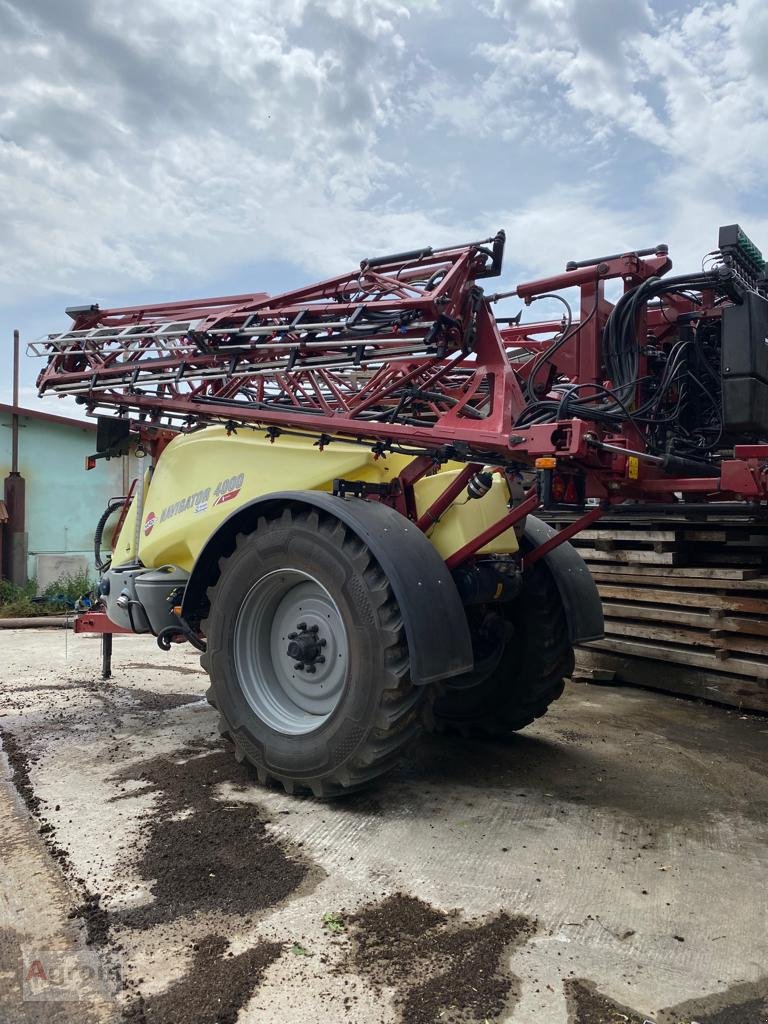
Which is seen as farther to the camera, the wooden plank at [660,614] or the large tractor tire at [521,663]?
the wooden plank at [660,614]

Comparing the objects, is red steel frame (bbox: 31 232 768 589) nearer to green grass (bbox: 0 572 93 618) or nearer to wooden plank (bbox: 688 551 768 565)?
wooden plank (bbox: 688 551 768 565)

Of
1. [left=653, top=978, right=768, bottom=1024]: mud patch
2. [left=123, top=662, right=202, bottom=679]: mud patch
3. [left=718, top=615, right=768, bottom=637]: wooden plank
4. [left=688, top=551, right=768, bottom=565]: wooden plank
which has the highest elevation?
[left=688, top=551, right=768, bottom=565]: wooden plank

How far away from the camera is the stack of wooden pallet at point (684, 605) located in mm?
6020

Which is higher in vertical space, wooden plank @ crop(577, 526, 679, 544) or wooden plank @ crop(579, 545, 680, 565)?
wooden plank @ crop(577, 526, 679, 544)

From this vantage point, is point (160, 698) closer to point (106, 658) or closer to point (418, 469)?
point (106, 658)

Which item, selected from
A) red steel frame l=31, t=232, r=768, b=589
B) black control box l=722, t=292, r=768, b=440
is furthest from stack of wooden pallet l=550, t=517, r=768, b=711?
black control box l=722, t=292, r=768, b=440

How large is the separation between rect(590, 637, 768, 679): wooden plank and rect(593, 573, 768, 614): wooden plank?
28 cm

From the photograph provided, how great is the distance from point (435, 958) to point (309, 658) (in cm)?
178

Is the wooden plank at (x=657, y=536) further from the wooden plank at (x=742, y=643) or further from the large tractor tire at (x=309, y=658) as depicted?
the large tractor tire at (x=309, y=658)

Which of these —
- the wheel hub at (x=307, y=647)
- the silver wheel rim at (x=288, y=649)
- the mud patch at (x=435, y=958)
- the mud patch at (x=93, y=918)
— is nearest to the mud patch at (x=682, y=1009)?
the mud patch at (x=435, y=958)

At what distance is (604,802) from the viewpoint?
3.93 m

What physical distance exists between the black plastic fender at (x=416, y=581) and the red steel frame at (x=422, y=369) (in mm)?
412

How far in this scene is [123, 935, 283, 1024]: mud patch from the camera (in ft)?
7.39

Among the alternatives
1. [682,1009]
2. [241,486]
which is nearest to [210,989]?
[682,1009]
